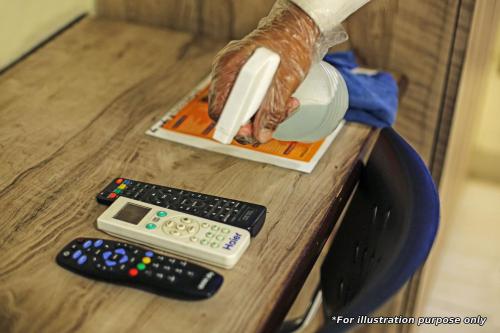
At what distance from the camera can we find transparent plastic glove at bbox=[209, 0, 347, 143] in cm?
71

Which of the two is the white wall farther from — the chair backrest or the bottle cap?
the bottle cap

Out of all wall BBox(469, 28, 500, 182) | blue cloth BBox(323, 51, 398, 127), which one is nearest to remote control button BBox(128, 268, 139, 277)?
blue cloth BBox(323, 51, 398, 127)

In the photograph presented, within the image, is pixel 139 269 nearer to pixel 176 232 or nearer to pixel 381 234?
pixel 176 232

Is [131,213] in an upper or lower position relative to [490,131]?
upper

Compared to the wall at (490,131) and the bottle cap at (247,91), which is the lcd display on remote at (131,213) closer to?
the bottle cap at (247,91)

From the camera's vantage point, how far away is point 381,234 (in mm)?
731

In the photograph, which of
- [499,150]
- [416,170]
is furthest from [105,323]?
[499,150]

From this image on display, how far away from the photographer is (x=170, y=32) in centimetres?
115

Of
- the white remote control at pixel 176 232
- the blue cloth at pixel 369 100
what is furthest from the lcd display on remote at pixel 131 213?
the blue cloth at pixel 369 100

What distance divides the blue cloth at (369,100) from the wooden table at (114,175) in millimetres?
22

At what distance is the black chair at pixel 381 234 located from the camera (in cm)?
60

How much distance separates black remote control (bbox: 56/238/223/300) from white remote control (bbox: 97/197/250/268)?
2 centimetres

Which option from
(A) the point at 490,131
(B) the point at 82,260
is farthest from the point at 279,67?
(A) the point at 490,131

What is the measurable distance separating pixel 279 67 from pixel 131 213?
226 mm
